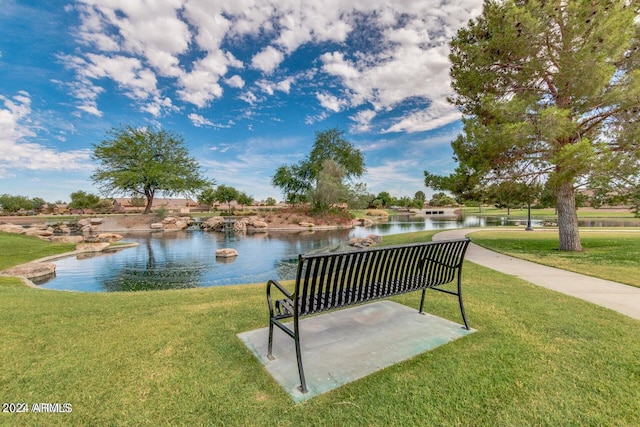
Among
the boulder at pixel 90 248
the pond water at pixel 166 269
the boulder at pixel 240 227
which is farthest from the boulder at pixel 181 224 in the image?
the pond water at pixel 166 269

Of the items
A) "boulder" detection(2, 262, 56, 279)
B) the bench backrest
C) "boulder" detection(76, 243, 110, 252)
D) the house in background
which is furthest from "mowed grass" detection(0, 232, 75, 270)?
the house in background

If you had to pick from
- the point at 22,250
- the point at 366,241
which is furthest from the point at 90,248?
the point at 366,241

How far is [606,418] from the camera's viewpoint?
75.4 inches

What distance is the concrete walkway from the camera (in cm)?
429

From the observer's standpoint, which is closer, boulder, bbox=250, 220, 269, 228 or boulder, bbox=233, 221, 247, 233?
boulder, bbox=233, 221, 247, 233

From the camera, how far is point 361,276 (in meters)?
2.96

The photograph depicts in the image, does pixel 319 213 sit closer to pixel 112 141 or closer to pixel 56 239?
pixel 56 239

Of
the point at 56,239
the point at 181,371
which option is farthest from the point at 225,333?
the point at 56,239

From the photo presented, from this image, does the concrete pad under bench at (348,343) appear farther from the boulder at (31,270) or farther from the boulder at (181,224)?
the boulder at (181,224)

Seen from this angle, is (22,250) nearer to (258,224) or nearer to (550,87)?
(258,224)

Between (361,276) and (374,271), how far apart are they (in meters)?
0.15

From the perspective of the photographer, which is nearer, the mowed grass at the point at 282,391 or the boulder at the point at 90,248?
the mowed grass at the point at 282,391

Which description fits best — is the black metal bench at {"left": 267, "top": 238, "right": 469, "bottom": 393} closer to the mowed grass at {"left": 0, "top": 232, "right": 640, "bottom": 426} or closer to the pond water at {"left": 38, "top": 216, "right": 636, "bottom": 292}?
the mowed grass at {"left": 0, "top": 232, "right": 640, "bottom": 426}

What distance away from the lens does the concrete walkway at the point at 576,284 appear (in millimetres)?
4289
